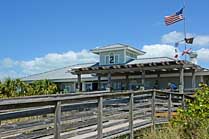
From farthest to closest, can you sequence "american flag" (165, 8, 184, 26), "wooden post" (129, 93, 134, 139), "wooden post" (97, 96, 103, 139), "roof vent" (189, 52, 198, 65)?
"roof vent" (189, 52, 198, 65) → "american flag" (165, 8, 184, 26) → "wooden post" (129, 93, 134, 139) → "wooden post" (97, 96, 103, 139)

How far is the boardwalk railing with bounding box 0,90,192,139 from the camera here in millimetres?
5133

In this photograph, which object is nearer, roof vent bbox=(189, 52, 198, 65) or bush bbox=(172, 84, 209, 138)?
bush bbox=(172, 84, 209, 138)

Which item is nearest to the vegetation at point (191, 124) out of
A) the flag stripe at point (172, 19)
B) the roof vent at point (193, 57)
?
the flag stripe at point (172, 19)

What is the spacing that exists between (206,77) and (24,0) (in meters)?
19.2

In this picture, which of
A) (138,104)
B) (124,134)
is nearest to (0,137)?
(124,134)

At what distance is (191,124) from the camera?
8.83 meters

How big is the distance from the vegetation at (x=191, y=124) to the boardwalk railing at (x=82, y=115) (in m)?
0.55

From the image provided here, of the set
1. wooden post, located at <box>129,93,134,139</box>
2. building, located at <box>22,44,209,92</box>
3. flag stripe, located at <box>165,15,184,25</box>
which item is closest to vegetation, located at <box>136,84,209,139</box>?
wooden post, located at <box>129,93,134,139</box>

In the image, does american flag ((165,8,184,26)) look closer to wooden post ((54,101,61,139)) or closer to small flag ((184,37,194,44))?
small flag ((184,37,194,44))

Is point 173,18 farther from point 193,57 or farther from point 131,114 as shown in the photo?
point 131,114

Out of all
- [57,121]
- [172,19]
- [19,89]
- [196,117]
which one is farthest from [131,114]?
[172,19]

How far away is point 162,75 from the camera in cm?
3184

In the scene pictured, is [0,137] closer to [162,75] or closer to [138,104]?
[138,104]

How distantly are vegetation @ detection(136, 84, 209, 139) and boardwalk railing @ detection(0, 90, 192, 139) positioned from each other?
551mm
